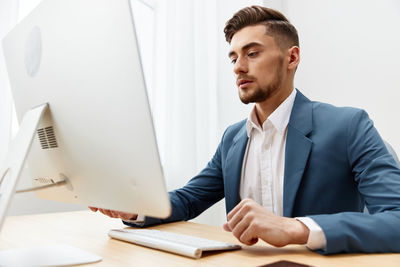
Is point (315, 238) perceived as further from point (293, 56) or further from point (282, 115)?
point (293, 56)

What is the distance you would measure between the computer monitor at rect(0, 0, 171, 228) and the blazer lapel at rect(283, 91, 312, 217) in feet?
2.02

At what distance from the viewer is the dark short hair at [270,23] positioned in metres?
1.34

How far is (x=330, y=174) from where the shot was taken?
108 centimetres

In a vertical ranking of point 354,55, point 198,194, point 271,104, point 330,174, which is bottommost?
point 198,194

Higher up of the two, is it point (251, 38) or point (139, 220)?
point (251, 38)

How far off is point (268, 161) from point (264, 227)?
52 cm

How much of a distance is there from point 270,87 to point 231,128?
269 millimetres

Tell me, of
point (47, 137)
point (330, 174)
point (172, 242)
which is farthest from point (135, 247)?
point (330, 174)

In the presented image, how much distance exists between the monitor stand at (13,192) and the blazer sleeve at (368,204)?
20.1 inches

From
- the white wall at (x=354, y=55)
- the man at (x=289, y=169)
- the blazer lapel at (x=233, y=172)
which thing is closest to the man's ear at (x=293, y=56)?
the man at (x=289, y=169)

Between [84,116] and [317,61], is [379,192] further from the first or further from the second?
[317,61]

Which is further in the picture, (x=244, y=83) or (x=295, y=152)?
(x=244, y=83)

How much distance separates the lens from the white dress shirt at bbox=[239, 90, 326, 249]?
3.98 feet

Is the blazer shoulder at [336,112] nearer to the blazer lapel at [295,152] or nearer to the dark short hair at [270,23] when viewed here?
the blazer lapel at [295,152]
